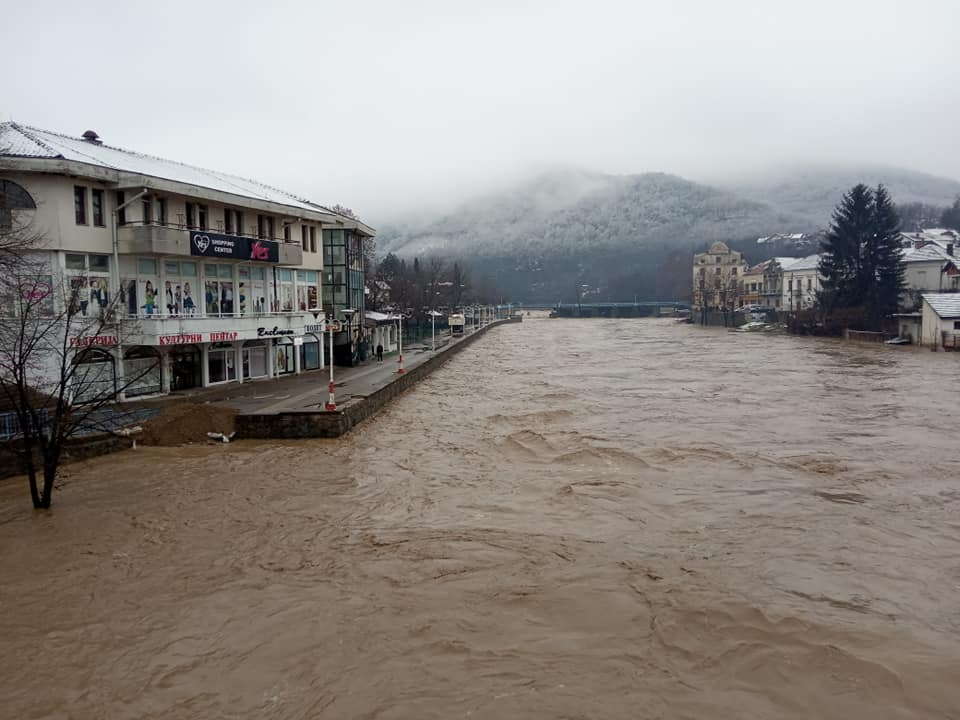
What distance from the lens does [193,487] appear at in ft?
57.6

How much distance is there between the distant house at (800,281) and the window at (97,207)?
82.2 meters

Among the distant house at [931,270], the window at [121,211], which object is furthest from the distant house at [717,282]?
the window at [121,211]

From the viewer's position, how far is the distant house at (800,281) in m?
95.2

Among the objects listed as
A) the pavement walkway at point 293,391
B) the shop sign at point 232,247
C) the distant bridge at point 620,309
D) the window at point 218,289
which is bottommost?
the pavement walkway at point 293,391

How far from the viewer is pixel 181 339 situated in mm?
27359

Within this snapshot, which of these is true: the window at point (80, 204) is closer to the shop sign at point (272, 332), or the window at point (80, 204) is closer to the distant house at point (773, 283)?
the shop sign at point (272, 332)

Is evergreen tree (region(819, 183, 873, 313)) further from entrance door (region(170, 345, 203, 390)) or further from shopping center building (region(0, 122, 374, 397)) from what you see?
entrance door (region(170, 345, 203, 390))

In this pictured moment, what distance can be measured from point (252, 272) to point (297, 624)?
25.5m

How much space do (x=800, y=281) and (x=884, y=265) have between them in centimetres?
3413

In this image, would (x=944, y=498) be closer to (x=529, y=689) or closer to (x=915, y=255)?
(x=529, y=689)

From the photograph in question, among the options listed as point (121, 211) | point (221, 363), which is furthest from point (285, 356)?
point (121, 211)

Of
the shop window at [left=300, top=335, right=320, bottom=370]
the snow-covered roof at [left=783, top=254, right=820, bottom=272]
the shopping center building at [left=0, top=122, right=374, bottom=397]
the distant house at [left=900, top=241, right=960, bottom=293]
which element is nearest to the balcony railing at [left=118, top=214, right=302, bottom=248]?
the shopping center building at [left=0, top=122, right=374, bottom=397]

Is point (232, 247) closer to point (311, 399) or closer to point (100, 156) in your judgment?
point (100, 156)

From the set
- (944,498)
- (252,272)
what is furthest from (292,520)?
(252,272)
